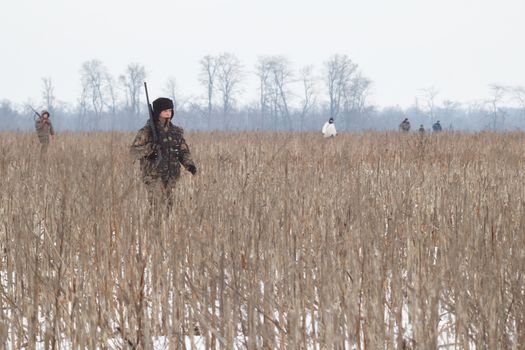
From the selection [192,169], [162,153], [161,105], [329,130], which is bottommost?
[192,169]

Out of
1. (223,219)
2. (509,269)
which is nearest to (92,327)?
(223,219)

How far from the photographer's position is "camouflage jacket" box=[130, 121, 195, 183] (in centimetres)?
409

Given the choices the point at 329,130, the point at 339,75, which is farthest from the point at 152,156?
the point at 339,75

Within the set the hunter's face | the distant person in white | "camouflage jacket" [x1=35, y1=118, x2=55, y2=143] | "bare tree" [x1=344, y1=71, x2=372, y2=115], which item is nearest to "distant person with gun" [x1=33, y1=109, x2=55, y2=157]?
"camouflage jacket" [x1=35, y1=118, x2=55, y2=143]

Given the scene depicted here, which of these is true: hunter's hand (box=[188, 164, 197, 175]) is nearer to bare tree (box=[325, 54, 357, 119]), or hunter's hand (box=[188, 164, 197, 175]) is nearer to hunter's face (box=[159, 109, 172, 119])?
hunter's face (box=[159, 109, 172, 119])

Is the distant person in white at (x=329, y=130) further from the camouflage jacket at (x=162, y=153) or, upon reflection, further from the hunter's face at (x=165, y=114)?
the hunter's face at (x=165, y=114)

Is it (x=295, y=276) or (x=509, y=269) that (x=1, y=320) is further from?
(x=509, y=269)

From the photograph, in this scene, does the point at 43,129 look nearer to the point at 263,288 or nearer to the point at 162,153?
the point at 162,153

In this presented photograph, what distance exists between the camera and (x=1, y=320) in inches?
67.4

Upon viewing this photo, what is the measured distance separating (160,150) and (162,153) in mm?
42

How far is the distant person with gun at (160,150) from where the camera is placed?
4.08m

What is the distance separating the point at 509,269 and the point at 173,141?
2.62m

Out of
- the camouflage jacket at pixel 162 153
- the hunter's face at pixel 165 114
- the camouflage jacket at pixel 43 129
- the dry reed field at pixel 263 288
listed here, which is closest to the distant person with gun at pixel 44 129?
the camouflage jacket at pixel 43 129

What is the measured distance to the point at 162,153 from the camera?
419 cm
